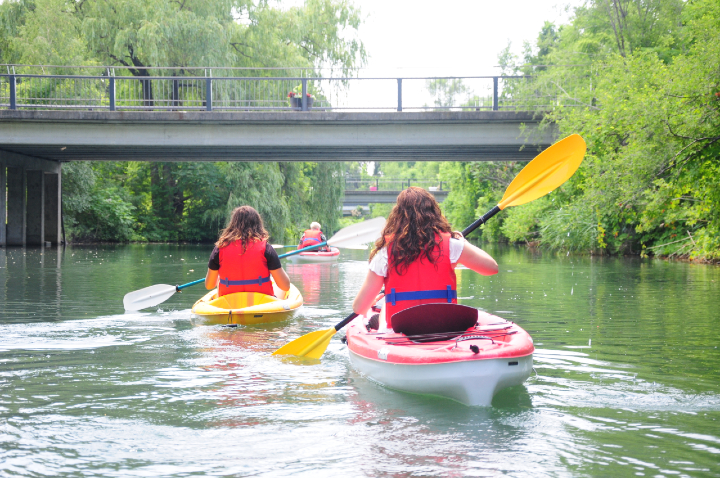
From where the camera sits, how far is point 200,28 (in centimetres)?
2538

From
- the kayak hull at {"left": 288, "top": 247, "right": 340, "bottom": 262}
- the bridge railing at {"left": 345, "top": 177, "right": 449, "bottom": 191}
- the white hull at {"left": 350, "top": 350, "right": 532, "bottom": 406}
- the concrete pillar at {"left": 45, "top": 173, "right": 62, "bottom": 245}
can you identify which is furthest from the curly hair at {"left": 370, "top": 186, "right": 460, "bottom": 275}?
the bridge railing at {"left": 345, "top": 177, "right": 449, "bottom": 191}

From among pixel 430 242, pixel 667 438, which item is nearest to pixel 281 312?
pixel 430 242

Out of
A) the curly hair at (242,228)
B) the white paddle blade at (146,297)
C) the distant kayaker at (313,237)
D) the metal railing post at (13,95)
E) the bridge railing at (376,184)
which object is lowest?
the white paddle blade at (146,297)

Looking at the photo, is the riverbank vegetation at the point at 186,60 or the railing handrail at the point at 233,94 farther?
the riverbank vegetation at the point at 186,60

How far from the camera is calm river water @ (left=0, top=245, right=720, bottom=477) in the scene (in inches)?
140

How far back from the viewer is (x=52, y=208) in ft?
97.7

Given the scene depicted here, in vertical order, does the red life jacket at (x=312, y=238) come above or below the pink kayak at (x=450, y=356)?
above

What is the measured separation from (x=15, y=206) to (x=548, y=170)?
25.5m

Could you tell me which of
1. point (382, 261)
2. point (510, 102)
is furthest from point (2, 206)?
point (382, 261)

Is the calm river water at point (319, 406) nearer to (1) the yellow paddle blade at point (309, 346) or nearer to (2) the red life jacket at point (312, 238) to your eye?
(1) the yellow paddle blade at point (309, 346)

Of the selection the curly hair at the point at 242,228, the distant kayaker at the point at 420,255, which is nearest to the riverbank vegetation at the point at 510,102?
the curly hair at the point at 242,228

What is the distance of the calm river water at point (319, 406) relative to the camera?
11.7 ft

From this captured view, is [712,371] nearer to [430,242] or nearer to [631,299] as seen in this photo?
[430,242]

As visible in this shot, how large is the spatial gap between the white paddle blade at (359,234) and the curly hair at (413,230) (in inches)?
132
